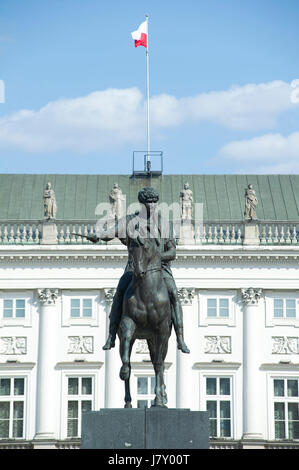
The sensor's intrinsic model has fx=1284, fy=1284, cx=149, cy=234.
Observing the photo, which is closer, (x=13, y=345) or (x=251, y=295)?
(x=13, y=345)

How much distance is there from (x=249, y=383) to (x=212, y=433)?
281 centimetres

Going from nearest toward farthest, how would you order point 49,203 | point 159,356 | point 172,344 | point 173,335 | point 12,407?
point 159,356
point 173,335
point 12,407
point 172,344
point 49,203

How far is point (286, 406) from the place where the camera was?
5788cm

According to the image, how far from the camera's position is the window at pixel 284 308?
5866 cm

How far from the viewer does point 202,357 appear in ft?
191

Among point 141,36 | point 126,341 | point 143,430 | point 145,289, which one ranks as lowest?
point 143,430

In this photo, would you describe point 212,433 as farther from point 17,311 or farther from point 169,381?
point 17,311

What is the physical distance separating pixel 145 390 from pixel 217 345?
3.90 metres

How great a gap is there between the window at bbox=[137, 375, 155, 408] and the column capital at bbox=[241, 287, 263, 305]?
5611 mm

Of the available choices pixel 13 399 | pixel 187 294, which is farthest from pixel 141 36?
pixel 13 399

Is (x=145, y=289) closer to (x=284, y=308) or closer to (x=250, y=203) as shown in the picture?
(x=284, y=308)

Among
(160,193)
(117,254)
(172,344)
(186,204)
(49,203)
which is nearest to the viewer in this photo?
(172,344)
